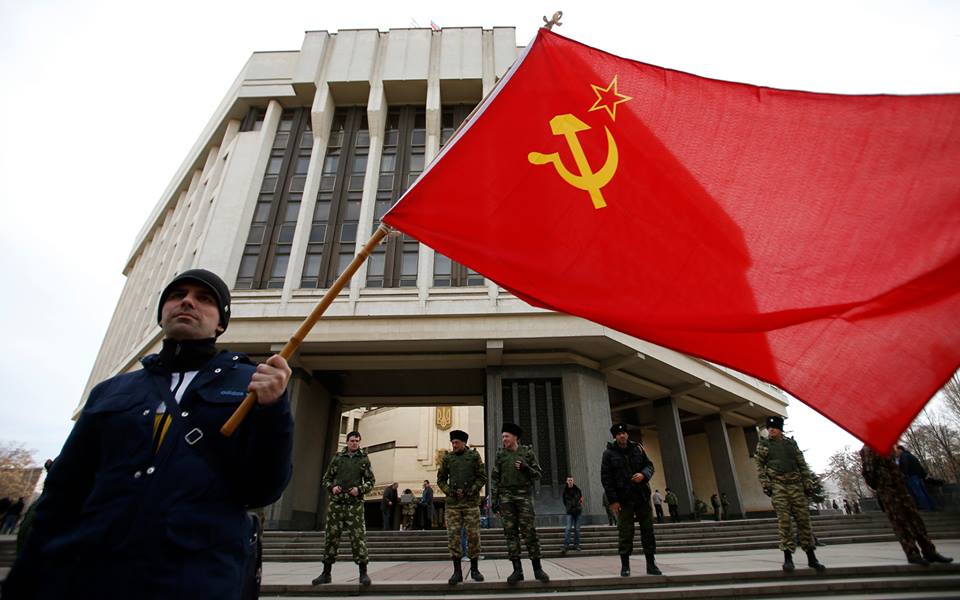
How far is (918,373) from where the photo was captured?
220 centimetres

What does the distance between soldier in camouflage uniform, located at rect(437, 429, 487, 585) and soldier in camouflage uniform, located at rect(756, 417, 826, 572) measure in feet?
12.3

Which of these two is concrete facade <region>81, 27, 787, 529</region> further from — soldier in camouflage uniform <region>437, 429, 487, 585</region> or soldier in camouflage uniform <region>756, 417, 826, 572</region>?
soldier in camouflage uniform <region>756, 417, 826, 572</region>

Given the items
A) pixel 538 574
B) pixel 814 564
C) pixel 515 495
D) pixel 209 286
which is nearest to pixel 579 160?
pixel 209 286

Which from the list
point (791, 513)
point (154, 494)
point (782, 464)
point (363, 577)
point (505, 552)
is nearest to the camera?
point (154, 494)

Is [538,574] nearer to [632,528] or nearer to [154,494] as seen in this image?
[632,528]

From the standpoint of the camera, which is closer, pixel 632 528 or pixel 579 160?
pixel 579 160

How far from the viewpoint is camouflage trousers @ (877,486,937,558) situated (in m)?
5.57

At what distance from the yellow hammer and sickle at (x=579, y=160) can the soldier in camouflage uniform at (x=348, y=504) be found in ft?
17.3

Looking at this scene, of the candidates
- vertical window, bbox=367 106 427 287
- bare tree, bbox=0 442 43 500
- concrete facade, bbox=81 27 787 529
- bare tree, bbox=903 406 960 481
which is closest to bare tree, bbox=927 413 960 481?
bare tree, bbox=903 406 960 481

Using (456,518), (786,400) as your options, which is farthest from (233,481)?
(786,400)

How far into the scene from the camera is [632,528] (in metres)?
6.27

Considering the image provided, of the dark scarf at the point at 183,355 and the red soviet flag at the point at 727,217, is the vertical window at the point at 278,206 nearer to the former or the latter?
the red soviet flag at the point at 727,217

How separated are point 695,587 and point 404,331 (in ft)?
39.3

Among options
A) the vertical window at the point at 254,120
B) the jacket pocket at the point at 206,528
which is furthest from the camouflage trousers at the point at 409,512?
the jacket pocket at the point at 206,528
